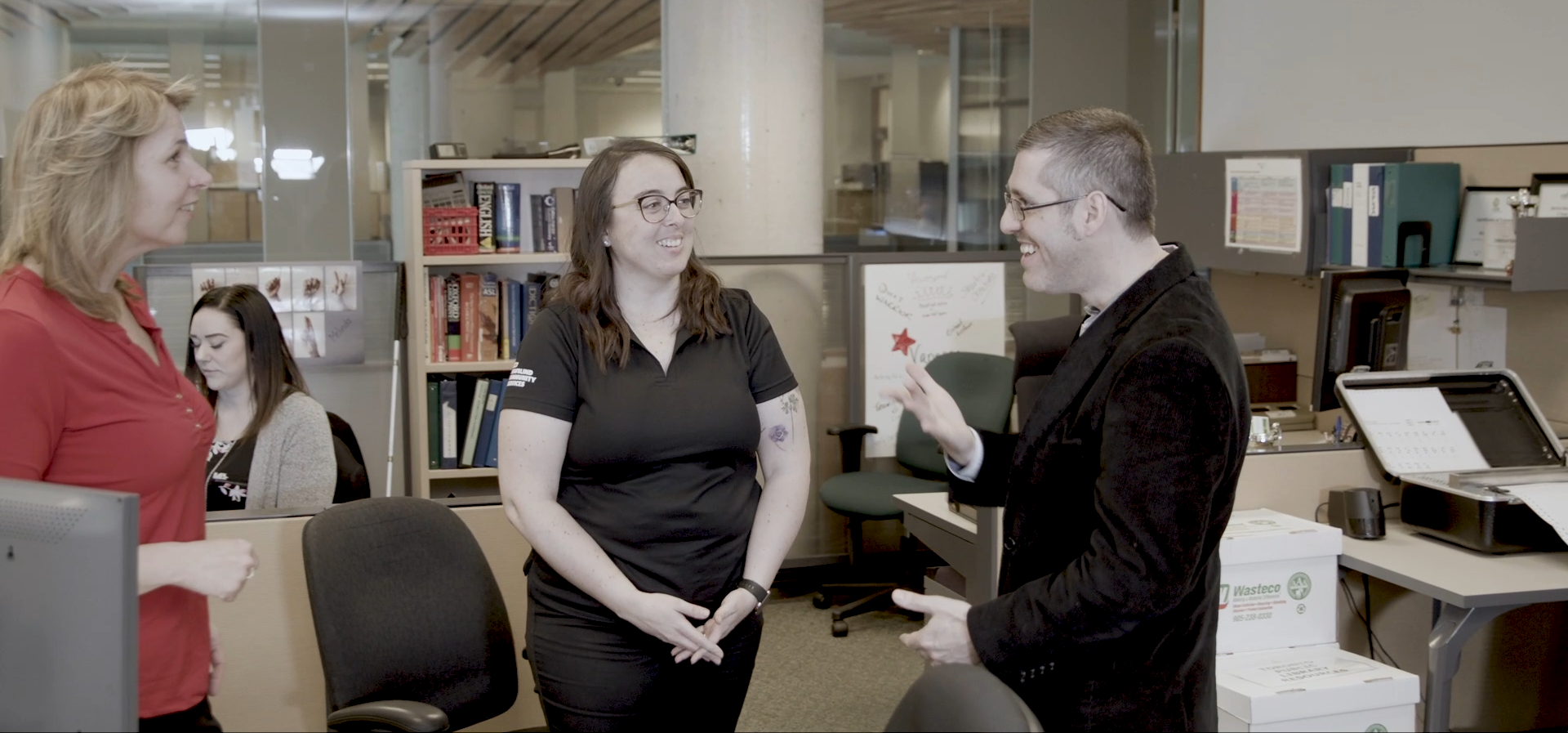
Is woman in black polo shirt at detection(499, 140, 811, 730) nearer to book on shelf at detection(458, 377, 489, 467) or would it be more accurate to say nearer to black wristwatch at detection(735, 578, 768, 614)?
black wristwatch at detection(735, 578, 768, 614)

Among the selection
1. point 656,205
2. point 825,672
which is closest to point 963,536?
point 656,205

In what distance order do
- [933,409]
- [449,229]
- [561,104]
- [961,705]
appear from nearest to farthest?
[961,705] → [933,409] → [449,229] → [561,104]

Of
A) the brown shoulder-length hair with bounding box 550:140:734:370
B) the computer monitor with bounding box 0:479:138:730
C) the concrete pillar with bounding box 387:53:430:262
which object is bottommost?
the computer monitor with bounding box 0:479:138:730

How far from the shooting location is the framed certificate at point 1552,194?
3387 mm

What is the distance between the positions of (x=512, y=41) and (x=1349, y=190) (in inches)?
143

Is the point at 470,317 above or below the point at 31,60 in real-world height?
below

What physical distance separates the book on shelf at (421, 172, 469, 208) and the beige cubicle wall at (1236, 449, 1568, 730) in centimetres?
295

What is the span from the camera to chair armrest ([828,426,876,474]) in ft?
15.9

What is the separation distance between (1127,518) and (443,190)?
138 inches

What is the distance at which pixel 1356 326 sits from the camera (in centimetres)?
322

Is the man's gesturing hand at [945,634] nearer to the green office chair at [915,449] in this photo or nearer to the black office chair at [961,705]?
the black office chair at [961,705]

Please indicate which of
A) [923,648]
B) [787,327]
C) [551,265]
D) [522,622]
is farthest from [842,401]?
[923,648]

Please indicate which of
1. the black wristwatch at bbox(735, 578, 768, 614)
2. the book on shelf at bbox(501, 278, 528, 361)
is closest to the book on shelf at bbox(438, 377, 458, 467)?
the book on shelf at bbox(501, 278, 528, 361)

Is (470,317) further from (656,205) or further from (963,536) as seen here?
(656,205)
